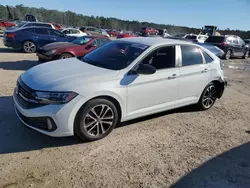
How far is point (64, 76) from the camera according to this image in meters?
3.85

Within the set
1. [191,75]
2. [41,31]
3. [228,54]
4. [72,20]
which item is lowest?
[228,54]

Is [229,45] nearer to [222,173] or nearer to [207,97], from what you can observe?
[207,97]

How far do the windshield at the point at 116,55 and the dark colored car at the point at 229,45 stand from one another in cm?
1438

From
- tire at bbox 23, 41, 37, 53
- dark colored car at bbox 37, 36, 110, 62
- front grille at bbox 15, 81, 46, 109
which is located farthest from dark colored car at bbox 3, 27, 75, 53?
front grille at bbox 15, 81, 46, 109

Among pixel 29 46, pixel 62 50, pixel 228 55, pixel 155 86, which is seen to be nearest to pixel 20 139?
pixel 155 86

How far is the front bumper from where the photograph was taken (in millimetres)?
3484

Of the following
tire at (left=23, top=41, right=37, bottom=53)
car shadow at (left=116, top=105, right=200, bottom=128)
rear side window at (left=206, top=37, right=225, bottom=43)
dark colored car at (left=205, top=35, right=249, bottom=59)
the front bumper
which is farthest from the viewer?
rear side window at (left=206, top=37, right=225, bottom=43)

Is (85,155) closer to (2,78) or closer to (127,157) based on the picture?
(127,157)

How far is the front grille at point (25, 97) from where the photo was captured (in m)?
3.56

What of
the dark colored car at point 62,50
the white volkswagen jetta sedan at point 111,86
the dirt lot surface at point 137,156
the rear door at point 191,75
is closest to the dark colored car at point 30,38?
the dark colored car at point 62,50

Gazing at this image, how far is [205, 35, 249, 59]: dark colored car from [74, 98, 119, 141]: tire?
1546 cm

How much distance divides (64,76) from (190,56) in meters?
2.72

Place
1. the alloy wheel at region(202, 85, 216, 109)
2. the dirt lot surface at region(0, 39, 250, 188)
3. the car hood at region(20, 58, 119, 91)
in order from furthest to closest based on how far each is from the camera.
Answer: the alloy wheel at region(202, 85, 216, 109), the car hood at region(20, 58, 119, 91), the dirt lot surface at region(0, 39, 250, 188)

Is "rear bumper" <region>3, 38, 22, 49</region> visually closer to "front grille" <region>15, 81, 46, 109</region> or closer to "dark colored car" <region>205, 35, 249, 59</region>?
"front grille" <region>15, 81, 46, 109</region>
